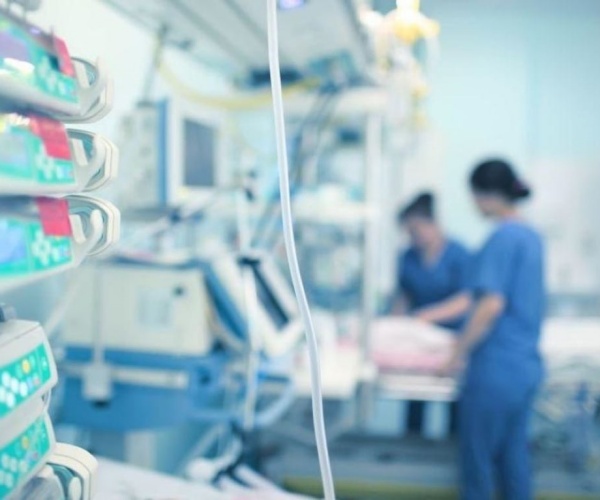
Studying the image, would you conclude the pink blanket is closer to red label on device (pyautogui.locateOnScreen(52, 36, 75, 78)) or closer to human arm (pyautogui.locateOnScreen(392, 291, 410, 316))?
human arm (pyautogui.locateOnScreen(392, 291, 410, 316))

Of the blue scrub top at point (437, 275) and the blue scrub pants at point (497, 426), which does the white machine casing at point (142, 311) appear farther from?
the blue scrub top at point (437, 275)

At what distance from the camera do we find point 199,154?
6.74ft

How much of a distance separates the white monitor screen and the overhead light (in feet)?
1.40

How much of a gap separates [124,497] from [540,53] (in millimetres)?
3876

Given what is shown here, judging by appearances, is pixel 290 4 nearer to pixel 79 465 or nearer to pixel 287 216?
pixel 287 216

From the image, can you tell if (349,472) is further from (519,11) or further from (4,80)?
(519,11)

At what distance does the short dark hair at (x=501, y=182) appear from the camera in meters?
2.45

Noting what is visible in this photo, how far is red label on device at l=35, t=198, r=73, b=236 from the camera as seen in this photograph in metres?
0.74

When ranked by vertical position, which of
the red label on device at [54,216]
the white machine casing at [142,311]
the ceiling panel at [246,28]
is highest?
the ceiling panel at [246,28]

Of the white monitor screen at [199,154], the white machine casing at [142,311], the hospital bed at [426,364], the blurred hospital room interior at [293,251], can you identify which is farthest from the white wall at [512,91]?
the white machine casing at [142,311]

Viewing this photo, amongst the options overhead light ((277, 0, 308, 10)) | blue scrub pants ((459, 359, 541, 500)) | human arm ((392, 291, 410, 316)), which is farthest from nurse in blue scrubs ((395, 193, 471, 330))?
overhead light ((277, 0, 308, 10))

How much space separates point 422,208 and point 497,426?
4.13ft

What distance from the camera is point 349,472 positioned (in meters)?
2.85

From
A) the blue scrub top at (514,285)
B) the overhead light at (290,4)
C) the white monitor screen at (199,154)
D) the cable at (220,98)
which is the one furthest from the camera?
the blue scrub top at (514,285)
